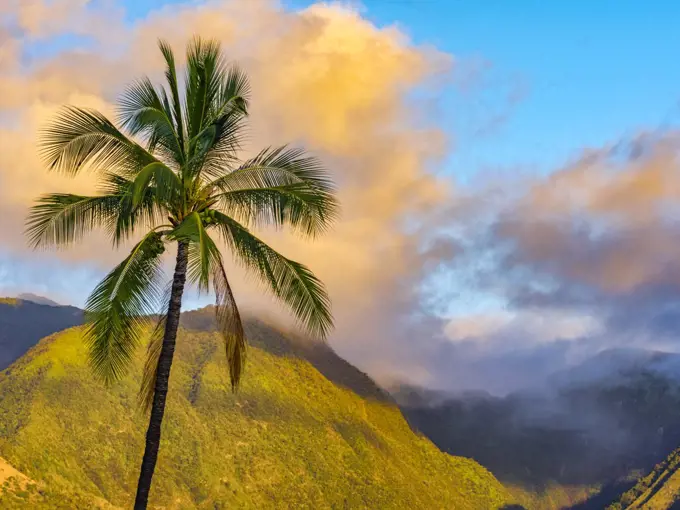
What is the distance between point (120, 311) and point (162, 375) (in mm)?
1808

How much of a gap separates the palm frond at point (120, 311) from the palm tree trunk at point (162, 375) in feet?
1.69

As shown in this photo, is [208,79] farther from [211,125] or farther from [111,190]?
[111,190]

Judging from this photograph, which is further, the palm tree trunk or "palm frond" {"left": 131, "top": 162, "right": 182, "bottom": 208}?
the palm tree trunk

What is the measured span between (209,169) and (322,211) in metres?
3.03

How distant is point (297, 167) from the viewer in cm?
1936

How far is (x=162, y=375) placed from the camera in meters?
17.7

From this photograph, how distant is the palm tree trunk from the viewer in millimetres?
17125

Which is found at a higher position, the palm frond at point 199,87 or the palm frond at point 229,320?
the palm frond at point 199,87

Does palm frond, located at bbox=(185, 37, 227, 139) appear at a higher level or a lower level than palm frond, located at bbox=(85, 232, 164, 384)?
higher

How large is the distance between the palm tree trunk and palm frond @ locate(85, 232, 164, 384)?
1.69 feet

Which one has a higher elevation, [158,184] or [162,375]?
[158,184]

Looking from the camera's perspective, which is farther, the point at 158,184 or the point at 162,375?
the point at 162,375

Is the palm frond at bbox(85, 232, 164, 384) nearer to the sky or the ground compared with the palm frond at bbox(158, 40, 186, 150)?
nearer to the ground

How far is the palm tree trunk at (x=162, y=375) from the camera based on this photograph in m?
17.1
